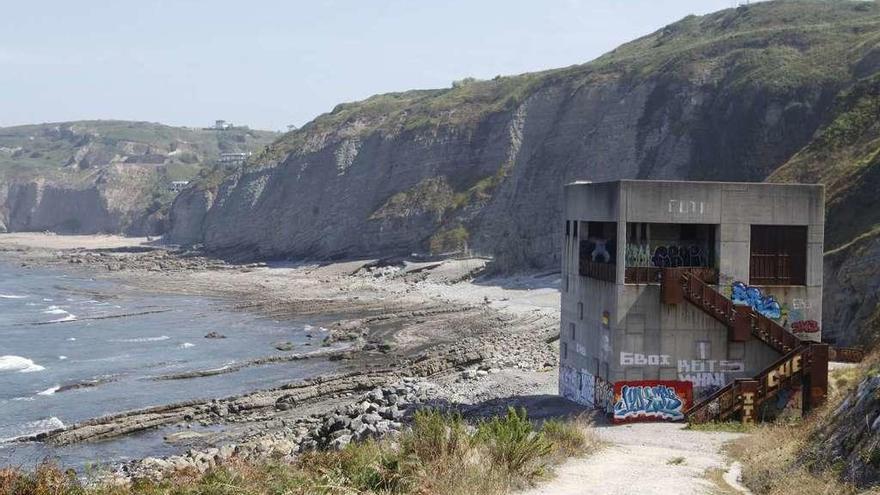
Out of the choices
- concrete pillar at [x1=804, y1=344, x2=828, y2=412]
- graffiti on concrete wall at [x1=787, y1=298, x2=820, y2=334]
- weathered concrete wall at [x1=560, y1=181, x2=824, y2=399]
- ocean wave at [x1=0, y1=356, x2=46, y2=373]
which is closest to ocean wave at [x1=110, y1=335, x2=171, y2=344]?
ocean wave at [x1=0, y1=356, x2=46, y2=373]

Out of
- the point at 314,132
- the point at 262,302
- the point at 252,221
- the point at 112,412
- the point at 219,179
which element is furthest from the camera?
the point at 219,179

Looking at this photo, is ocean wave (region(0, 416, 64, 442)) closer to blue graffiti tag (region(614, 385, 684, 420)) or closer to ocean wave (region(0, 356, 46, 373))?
ocean wave (region(0, 356, 46, 373))

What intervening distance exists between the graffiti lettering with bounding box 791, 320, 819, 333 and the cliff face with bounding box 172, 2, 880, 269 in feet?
167

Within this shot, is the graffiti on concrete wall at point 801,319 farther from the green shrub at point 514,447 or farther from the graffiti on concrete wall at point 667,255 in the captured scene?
the green shrub at point 514,447

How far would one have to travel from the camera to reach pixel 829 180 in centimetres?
5459

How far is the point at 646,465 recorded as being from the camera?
20938 mm

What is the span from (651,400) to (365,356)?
29.3 m

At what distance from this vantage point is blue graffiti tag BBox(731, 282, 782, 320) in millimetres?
30453

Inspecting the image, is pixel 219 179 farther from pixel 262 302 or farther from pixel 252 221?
pixel 262 302

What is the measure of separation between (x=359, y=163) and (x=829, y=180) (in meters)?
83.6

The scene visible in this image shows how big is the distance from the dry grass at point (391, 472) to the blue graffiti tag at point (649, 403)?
34.1 ft

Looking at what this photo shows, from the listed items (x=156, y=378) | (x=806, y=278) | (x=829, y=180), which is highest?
(x=829, y=180)

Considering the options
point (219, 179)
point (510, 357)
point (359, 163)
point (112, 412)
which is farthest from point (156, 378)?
point (219, 179)

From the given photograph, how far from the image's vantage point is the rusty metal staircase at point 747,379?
1147 inches
